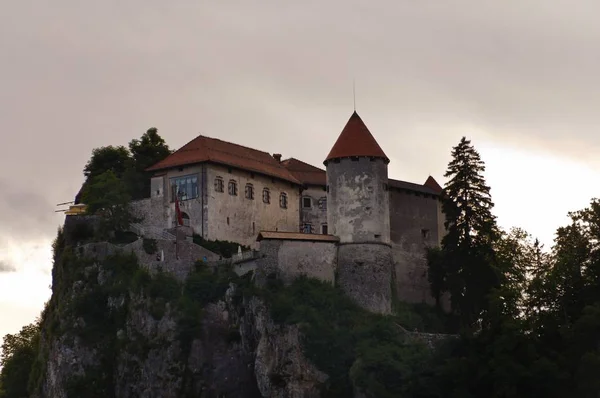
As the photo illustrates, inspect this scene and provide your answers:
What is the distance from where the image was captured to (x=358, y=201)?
274 feet

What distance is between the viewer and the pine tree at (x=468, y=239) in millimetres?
81062

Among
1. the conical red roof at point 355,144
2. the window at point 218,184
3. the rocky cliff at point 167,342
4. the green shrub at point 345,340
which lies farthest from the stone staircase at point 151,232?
the conical red roof at point 355,144

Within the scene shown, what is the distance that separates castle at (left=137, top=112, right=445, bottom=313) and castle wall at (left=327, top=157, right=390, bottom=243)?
6cm

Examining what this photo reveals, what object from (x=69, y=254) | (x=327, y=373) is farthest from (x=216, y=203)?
(x=327, y=373)

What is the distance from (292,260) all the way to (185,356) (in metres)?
8.75

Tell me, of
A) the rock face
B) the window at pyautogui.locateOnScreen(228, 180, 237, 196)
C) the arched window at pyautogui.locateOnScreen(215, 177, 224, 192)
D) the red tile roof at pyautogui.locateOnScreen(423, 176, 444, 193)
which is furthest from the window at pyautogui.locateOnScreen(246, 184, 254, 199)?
the red tile roof at pyautogui.locateOnScreen(423, 176, 444, 193)

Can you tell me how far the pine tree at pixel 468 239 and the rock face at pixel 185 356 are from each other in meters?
10.2

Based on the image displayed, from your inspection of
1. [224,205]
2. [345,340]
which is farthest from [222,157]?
[345,340]

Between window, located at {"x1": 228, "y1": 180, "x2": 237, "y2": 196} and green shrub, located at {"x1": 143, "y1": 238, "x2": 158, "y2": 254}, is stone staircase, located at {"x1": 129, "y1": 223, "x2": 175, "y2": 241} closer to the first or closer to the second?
green shrub, located at {"x1": 143, "y1": 238, "x2": 158, "y2": 254}

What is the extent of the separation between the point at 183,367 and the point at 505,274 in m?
21.2

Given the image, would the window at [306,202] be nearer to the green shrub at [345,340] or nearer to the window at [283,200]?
the window at [283,200]

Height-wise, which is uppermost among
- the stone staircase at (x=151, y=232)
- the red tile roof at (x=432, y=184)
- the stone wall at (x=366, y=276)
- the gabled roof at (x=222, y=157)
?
the gabled roof at (x=222, y=157)

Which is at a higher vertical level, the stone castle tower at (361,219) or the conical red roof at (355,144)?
the conical red roof at (355,144)

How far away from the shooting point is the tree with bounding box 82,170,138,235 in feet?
297
